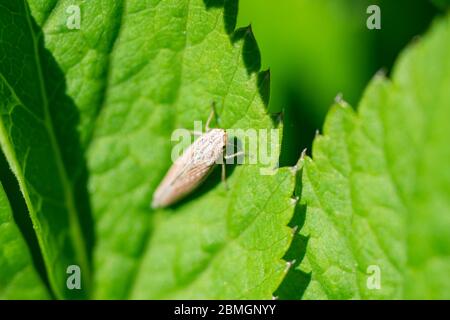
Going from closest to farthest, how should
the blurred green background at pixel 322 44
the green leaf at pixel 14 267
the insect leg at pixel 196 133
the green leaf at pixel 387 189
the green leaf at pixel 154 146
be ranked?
1. the green leaf at pixel 387 189
2. the green leaf at pixel 154 146
3. the green leaf at pixel 14 267
4. the insect leg at pixel 196 133
5. the blurred green background at pixel 322 44

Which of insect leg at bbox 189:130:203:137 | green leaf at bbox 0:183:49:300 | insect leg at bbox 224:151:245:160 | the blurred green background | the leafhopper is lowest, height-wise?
green leaf at bbox 0:183:49:300

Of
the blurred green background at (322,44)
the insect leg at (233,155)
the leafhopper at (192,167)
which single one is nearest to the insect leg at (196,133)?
the leafhopper at (192,167)

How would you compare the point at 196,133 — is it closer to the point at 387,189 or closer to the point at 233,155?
the point at 233,155

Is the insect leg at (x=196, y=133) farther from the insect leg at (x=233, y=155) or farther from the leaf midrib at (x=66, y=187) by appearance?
the leaf midrib at (x=66, y=187)

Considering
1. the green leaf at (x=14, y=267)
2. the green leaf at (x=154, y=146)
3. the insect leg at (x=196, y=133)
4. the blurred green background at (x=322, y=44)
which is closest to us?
the green leaf at (x=154, y=146)

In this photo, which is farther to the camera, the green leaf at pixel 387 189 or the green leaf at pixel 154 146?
the green leaf at pixel 154 146

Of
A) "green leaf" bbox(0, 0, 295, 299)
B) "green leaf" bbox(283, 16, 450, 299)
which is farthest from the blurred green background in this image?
"green leaf" bbox(283, 16, 450, 299)

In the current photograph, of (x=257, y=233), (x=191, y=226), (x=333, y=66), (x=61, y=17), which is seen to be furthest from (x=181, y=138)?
(x=333, y=66)

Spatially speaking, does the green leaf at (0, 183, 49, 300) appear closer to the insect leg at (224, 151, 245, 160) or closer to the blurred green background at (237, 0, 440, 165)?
the insect leg at (224, 151, 245, 160)
